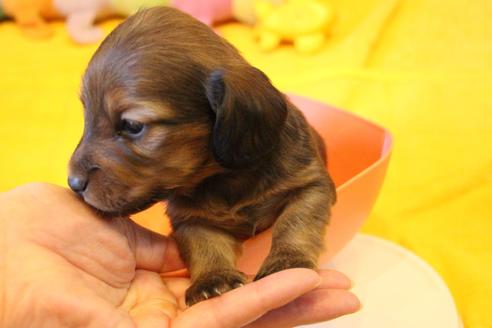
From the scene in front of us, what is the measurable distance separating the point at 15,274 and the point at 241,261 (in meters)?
0.77

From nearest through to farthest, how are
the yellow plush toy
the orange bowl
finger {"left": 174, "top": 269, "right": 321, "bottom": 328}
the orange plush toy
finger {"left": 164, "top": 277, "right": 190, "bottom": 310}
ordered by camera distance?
finger {"left": 174, "top": 269, "right": 321, "bottom": 328} → finger {"left": 164, "top": 277, "right": 190, "bottom": 310} → the orange bowl → the yellow plush toy → the orange plush toy

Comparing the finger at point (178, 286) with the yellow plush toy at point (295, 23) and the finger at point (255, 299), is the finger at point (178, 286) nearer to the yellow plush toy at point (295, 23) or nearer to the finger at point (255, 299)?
the finger at point (255, 299)

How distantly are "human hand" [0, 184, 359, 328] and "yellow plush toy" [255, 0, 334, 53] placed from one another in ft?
8.53

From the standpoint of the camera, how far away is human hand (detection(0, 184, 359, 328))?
164 cm

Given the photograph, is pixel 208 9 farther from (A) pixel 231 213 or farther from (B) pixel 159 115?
(B) pixel 159 115

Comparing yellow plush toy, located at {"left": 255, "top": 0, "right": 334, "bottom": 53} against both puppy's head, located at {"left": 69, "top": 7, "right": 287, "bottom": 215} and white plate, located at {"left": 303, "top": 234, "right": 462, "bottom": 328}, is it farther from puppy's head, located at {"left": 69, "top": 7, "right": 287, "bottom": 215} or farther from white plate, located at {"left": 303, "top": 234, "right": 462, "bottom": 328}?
puppy's head, located at {"left": 69, "top": 7, "right": 287, "bottom": 215}

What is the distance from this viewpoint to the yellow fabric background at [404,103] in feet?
9.94

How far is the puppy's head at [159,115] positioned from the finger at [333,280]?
39cm

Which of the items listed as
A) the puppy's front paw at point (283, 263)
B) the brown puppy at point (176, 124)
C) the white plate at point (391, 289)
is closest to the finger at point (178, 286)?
the brown puppy at point (176, 124)

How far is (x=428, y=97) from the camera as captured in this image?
3.82 metres

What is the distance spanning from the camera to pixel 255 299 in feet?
5.27

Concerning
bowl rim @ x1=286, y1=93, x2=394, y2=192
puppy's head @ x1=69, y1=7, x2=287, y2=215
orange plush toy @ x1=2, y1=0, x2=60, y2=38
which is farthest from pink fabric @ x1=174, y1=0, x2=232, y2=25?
puppy's head @ x1=69, y1=7, x2=287, y2=215

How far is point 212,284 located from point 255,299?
234 mm

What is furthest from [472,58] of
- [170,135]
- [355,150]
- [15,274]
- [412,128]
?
[15,274]
